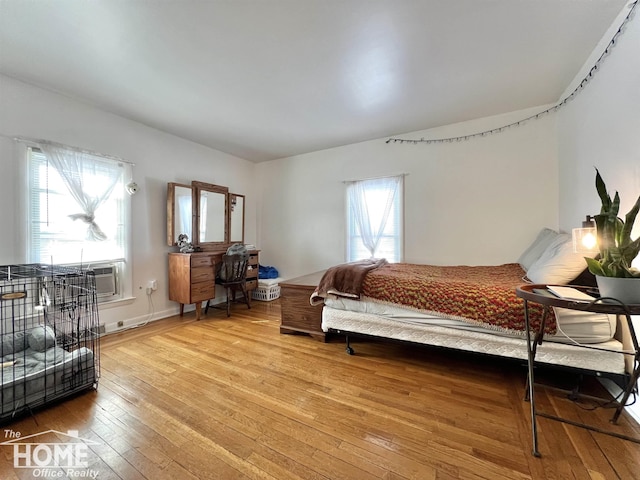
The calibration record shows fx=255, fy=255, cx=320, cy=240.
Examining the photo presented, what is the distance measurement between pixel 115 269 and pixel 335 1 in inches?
135

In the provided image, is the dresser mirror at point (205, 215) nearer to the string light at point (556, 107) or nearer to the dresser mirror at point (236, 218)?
the dresser mirror at point (236, 218)

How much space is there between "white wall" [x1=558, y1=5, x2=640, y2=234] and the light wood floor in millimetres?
1301

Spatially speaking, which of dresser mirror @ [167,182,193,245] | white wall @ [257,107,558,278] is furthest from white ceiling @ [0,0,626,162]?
dresser mirror @ [167,182,193,245]

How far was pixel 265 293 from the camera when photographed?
4.25m

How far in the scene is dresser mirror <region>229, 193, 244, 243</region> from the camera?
430 cm

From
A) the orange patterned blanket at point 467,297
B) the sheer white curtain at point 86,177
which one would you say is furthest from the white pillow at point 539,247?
the sheer white curtain at point 86,177

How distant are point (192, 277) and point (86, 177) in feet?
5.03

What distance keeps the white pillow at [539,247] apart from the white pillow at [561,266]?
47 cm

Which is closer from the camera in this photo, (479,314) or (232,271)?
(479,314)

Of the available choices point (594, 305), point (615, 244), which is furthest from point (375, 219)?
point (594, 305)

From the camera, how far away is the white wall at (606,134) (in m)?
1.56

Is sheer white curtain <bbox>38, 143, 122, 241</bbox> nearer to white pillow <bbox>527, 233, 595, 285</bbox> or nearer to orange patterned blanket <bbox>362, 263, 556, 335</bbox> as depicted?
orange patterned blanket <bbox>362, 263, 556, 335</bbox>

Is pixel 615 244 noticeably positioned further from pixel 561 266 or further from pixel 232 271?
pixel 232 271

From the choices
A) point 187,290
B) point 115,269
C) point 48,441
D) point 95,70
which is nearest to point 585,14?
point 95,70
